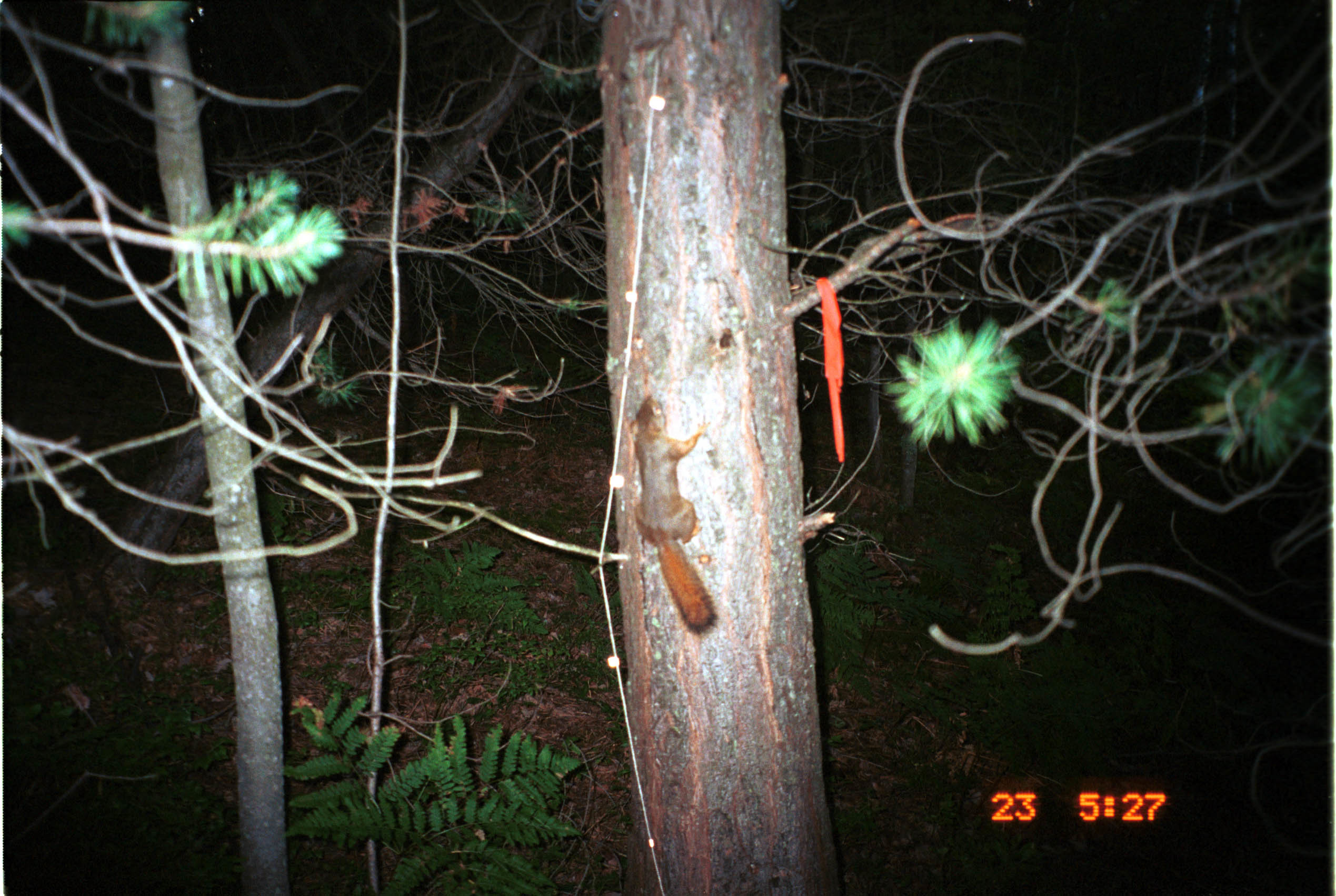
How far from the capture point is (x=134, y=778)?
2.95 m

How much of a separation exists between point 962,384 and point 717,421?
0.70 m


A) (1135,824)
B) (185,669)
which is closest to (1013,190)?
(1135,824)

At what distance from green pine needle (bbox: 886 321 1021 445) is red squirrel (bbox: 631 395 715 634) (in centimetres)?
67

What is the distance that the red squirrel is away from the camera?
5.99 feet

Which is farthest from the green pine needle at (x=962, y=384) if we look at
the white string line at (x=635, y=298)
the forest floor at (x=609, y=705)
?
the forest floor at (x=609, y=705)

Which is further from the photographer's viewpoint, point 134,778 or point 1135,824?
point 1135,824

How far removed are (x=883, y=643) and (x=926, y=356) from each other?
3.66 m

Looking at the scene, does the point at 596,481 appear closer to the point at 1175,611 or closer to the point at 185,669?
the point at 185,669

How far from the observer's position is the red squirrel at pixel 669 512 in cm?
183

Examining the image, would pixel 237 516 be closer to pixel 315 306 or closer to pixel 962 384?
pixel 315 306
